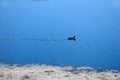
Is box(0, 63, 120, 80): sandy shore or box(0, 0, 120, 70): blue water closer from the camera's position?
box(0, 63, 120, 80): sandy shore

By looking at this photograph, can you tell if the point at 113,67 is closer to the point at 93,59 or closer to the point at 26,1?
the point at 93,59

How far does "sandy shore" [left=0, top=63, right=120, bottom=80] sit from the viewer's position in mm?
6746

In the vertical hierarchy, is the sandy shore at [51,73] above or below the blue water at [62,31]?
below

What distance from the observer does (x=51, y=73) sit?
7.16 metres

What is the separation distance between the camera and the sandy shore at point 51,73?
675 cm

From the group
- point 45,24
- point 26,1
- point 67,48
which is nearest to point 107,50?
point 67,48

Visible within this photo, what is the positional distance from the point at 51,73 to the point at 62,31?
4.11 ft

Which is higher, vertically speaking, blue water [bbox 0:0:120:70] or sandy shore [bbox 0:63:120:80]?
blue water [bbox 0:0:120:70]

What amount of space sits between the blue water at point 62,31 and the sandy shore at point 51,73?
0.58ft

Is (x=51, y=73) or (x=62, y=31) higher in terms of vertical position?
(x=62, y=31)

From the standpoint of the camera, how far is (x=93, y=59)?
24.6 feet

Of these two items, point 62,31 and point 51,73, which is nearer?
point 51,73

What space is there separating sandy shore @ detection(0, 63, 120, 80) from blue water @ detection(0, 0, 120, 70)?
18cm

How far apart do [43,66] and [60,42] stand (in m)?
0.89
